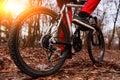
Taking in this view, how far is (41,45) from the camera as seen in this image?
4.17 meters

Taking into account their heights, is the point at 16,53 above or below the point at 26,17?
below

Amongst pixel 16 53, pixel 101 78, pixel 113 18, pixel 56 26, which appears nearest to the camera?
pixel 16 53

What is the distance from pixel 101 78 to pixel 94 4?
4.32 feet

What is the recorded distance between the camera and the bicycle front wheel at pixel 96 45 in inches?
225

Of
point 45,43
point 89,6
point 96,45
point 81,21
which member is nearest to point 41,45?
point 45,43

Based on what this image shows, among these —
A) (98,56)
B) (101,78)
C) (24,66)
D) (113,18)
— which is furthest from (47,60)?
(113,18)

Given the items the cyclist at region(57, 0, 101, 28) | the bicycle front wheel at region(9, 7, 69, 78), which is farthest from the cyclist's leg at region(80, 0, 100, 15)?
the bicycle front wheel at region(9, 7, 69, 78)

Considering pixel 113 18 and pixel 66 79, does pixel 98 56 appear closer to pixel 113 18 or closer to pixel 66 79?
pixel 66 79

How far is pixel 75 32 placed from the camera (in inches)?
198

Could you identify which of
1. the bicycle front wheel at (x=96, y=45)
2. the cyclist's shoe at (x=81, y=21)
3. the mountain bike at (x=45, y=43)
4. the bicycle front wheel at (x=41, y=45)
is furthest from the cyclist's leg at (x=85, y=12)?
the bicycle front wheel at (x=96, y=45)

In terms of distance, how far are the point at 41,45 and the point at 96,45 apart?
226 centimetres

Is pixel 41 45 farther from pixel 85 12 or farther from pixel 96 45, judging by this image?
pixel 96 45

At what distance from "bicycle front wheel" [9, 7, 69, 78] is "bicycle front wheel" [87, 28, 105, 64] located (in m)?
1.21

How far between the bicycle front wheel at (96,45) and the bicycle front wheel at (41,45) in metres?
1.21
